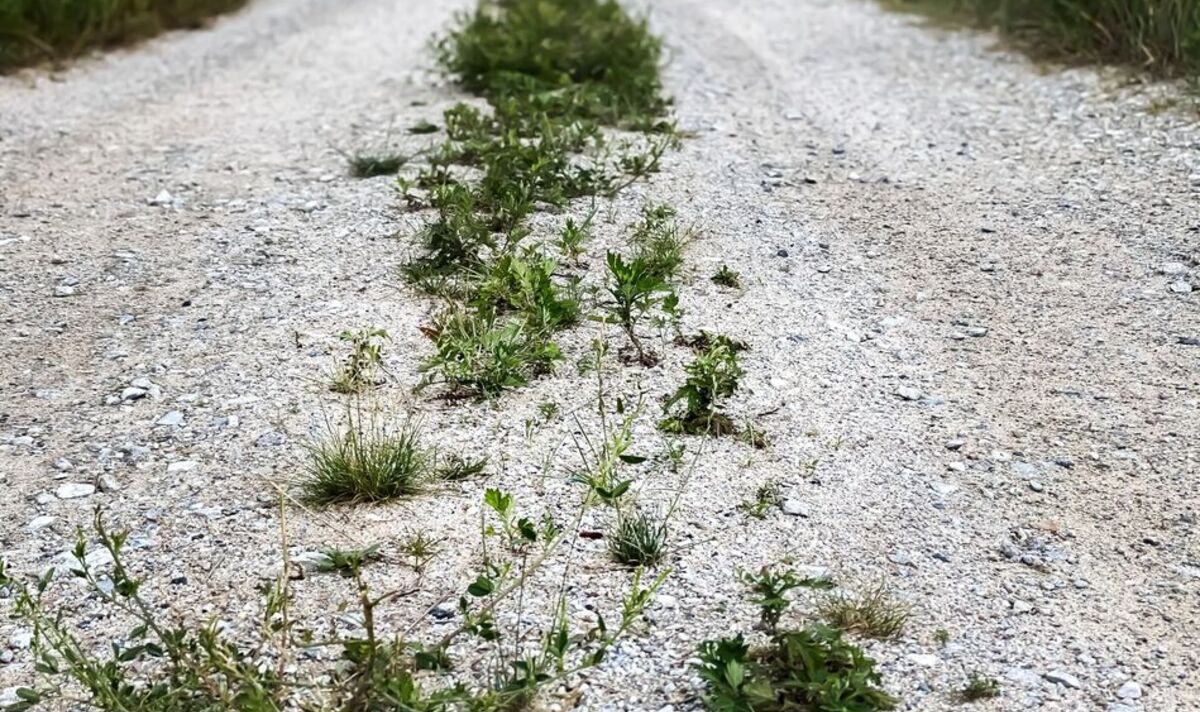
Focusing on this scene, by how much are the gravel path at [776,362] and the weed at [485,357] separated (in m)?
0.10

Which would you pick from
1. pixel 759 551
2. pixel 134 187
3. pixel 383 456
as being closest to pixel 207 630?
pixel 383 456

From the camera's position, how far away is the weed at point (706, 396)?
13.6ft

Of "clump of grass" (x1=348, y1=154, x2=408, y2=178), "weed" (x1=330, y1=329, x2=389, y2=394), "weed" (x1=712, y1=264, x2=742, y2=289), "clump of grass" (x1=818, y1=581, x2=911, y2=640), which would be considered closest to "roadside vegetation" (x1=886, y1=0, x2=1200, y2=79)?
"weed" (x1=712, y1=264, x2=742, y2=289)

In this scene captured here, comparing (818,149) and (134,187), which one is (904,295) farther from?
(134,187)

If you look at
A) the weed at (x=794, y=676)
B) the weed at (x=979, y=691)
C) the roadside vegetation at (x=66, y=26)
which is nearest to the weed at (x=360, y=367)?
the weed at (x=794, y=676)

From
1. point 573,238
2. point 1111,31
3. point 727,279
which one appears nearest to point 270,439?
point 573,238

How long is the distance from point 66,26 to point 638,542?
316 inches

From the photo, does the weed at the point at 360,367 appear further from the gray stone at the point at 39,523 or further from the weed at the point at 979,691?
the weed at the point at 979,691

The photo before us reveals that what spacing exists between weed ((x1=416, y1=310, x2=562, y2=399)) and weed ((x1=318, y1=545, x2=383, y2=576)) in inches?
36.4

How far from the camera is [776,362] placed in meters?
4.66

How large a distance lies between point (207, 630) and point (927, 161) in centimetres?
535

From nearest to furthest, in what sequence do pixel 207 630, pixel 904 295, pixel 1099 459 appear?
1. pixel 207 630
2. pixel 1099 459
3. pixel 904 295

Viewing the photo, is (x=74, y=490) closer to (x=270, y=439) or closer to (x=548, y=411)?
(x=270, y=439)

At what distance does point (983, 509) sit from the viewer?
12.4 feet
